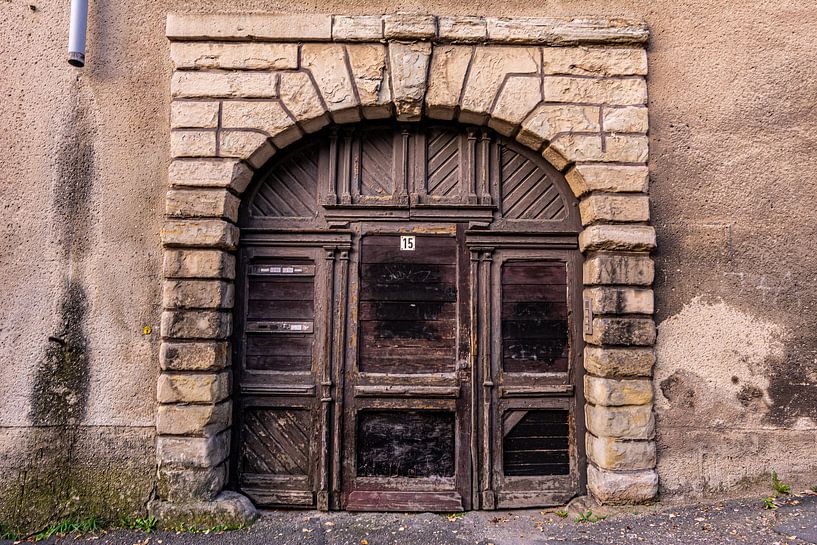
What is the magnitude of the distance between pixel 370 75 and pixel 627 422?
2.91 m

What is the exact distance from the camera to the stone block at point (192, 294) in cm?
307

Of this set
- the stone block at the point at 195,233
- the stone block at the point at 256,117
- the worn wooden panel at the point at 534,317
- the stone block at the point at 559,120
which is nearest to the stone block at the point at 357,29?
the stone block at the point at 256,117

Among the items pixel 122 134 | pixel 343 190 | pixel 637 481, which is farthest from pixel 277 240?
pixel 637 481

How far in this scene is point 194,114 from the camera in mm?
3184

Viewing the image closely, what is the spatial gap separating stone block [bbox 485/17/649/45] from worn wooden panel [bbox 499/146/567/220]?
759 millimetres

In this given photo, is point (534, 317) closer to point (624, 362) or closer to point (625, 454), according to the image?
point (624, 362)

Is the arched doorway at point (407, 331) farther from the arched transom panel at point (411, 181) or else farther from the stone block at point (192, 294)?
the stone block at point (192, 294)

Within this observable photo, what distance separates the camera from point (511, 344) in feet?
11.1

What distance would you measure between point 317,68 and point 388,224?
1.18m

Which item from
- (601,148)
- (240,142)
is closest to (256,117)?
(240,142)

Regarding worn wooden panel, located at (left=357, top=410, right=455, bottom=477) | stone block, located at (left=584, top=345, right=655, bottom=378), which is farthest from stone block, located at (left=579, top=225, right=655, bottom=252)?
worn wooden panel, located at (left=357, top=410, right=455, bottom=477)

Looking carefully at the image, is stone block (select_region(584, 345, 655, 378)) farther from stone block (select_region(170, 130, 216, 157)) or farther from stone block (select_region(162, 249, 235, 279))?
stone block (select_region(170, 130, 216, 157))

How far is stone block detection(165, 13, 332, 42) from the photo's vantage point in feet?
10.5

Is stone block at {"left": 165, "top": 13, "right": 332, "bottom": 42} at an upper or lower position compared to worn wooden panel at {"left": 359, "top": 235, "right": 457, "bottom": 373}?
upper
